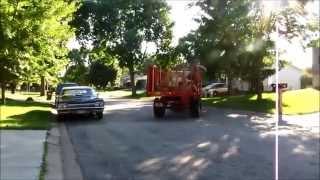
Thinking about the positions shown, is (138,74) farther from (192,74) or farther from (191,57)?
(192,74)

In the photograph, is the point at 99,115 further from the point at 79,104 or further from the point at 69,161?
the point at 69,161

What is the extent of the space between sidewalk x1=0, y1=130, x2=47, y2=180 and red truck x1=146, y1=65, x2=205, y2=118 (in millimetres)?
7552

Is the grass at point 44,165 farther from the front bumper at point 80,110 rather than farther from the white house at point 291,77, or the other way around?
the front bumper at point 80,110

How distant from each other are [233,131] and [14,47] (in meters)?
10.0

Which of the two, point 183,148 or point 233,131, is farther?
point 233,131

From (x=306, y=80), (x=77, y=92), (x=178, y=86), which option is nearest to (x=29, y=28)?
(x=77, y=92)

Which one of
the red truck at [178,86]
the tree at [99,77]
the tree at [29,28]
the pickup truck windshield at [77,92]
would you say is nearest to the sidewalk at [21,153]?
the pickup truck windshield at [77,92]

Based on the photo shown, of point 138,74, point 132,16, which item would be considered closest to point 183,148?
point 132,16

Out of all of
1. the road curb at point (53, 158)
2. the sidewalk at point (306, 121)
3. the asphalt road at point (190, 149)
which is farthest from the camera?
the sidewalk at point (306, 121)

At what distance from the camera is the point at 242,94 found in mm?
23391

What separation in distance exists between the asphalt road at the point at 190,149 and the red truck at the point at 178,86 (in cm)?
119

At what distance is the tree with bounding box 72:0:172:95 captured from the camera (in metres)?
46.3

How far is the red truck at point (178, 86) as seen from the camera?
22.9 metres

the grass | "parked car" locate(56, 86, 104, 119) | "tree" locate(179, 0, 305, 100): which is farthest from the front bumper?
the grass
